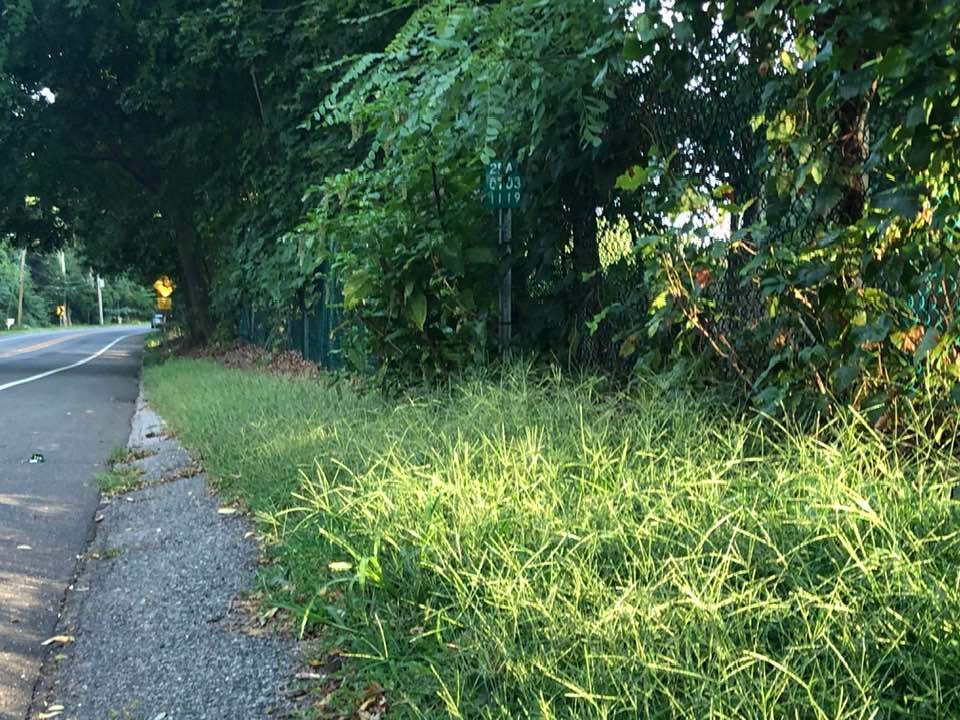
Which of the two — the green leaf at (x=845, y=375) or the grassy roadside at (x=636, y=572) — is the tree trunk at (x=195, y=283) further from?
the green leaf at (x=845, y=375)

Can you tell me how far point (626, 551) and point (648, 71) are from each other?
3669 millimetres

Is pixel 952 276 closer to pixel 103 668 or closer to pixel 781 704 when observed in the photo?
pixel 781 704

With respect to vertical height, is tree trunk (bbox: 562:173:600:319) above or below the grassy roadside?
above

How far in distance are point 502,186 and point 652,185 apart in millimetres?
1406

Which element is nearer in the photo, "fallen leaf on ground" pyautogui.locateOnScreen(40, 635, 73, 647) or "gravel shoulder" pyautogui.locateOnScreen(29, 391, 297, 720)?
"gravel shoulder" pyautogui.locateOnScreen(29, 391, 297, 720)

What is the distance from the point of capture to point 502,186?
640cm

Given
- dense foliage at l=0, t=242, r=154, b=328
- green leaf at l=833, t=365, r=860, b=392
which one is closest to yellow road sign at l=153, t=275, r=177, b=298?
green leaf at l=833, t=365, r=860, b=392

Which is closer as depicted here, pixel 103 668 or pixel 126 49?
pixel 103 668

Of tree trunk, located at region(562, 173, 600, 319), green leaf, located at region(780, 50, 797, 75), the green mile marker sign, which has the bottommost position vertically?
tree trunk, located at region(562, 173, 600, 319)

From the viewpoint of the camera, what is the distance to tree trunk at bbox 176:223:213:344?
2267cm

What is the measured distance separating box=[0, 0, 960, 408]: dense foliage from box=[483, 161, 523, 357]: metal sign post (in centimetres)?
9

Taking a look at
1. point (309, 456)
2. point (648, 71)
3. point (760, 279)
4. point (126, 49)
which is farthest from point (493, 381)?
point (126, 49)

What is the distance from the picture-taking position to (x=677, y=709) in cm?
212

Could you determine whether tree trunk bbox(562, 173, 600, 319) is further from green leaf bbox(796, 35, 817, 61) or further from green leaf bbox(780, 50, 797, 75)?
green leaf bbox(796, 35, 817, 61)
